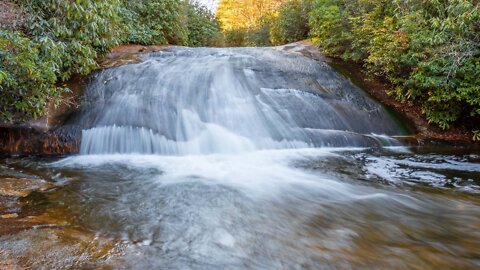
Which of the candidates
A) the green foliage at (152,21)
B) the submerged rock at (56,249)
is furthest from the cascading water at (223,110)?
the submerged rock at (56,249)

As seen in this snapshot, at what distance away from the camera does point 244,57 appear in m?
9.56

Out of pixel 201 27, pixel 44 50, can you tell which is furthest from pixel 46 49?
pixel 201 27

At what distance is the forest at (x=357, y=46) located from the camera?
4.86 meters

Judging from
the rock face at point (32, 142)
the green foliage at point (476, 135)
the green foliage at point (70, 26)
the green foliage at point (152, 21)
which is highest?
the green foliage at point (152, 21)

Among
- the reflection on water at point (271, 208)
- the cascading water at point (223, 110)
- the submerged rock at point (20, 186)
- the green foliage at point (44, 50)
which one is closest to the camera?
the reflection on water at point (271, 208)

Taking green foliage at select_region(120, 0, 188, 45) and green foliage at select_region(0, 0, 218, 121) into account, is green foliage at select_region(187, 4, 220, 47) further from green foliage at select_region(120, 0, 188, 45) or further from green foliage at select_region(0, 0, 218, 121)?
green foliage at select_region(0, 0, 218, 121)

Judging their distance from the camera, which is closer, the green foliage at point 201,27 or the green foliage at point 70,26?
the green foliage at point 70,26

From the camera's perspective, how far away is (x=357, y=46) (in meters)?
8.31

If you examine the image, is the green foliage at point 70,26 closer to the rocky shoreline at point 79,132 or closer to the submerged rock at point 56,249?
the rocky shoreline at point 79,132

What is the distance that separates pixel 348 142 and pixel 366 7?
453cm

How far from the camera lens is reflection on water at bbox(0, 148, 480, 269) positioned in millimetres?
2465

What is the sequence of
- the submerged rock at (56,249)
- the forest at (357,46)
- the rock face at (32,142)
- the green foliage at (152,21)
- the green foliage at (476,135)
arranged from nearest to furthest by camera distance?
the submerged rock at (56,249), the forest at (357,46), the rock face at (32,142), the green foliage at (476,135), the green foliage at (152,21)

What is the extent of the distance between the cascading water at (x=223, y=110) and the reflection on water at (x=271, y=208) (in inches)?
16.9

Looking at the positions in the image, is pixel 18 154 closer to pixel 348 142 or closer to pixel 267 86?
pixel 267 86
